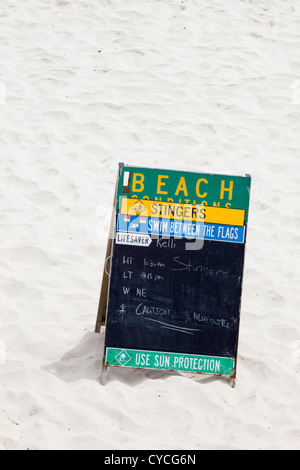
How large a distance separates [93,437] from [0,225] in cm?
279

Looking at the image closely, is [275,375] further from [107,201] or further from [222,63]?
[222,63]

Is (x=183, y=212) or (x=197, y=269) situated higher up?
(x=183, y=212)

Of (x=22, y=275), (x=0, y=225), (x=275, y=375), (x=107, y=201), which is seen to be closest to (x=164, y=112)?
(x=107, y=201)

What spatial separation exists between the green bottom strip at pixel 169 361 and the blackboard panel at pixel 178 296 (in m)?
0.04

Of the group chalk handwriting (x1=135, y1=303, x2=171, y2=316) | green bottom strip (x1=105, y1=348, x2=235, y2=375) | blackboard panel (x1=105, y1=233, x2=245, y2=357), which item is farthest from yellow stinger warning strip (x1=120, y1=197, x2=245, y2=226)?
green bottom strip (x1=105, y1=348, x2=235, y2=375)

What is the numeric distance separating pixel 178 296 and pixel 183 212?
54 cm

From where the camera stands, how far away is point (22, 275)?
550 centimetres

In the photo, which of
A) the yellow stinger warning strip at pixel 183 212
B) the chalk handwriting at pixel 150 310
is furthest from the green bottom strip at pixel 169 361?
the yellow stinger warning strip at pixel 183 212

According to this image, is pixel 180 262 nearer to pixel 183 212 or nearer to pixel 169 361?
pixel 183 212

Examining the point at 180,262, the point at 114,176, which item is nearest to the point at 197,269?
the point at 180,262

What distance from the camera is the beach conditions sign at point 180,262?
442cm

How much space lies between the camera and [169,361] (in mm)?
4398

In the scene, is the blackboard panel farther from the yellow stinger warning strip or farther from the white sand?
the white sand

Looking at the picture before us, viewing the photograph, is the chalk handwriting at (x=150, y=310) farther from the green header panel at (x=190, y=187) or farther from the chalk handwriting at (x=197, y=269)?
the green header panel at (x=190, y=187)
